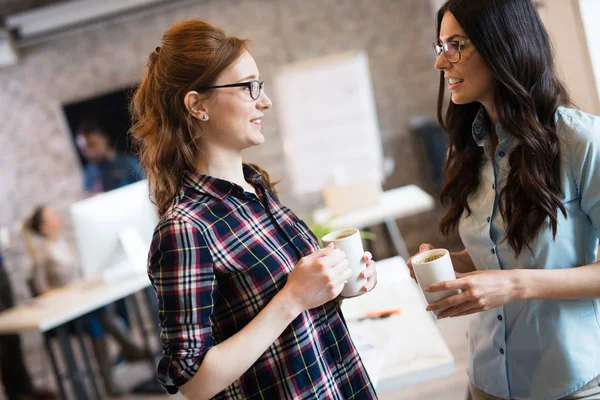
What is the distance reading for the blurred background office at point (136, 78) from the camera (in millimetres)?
5949

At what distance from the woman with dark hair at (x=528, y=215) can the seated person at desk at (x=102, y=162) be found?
16.6 feet

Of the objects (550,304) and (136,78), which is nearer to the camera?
(550,304)

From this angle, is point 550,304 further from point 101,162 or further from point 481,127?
point 101,162

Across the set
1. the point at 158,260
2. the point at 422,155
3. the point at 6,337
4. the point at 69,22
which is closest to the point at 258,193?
the point at 158,260

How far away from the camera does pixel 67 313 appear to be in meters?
3.70

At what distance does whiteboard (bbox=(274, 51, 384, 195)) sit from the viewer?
591cm

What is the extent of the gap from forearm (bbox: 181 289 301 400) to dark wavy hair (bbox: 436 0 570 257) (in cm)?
51

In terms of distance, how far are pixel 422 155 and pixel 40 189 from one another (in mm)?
3918

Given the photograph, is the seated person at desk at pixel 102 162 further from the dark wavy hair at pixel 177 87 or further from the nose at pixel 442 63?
the nose at pixel 442 63

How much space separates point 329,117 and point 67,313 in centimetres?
322

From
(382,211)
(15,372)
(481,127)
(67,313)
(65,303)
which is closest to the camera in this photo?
(481,127)

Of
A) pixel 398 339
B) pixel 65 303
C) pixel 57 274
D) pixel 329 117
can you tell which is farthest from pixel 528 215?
pixel 329 117

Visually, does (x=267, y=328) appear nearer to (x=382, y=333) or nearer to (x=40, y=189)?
(x=382, y=333)

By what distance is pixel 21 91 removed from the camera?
617cm
